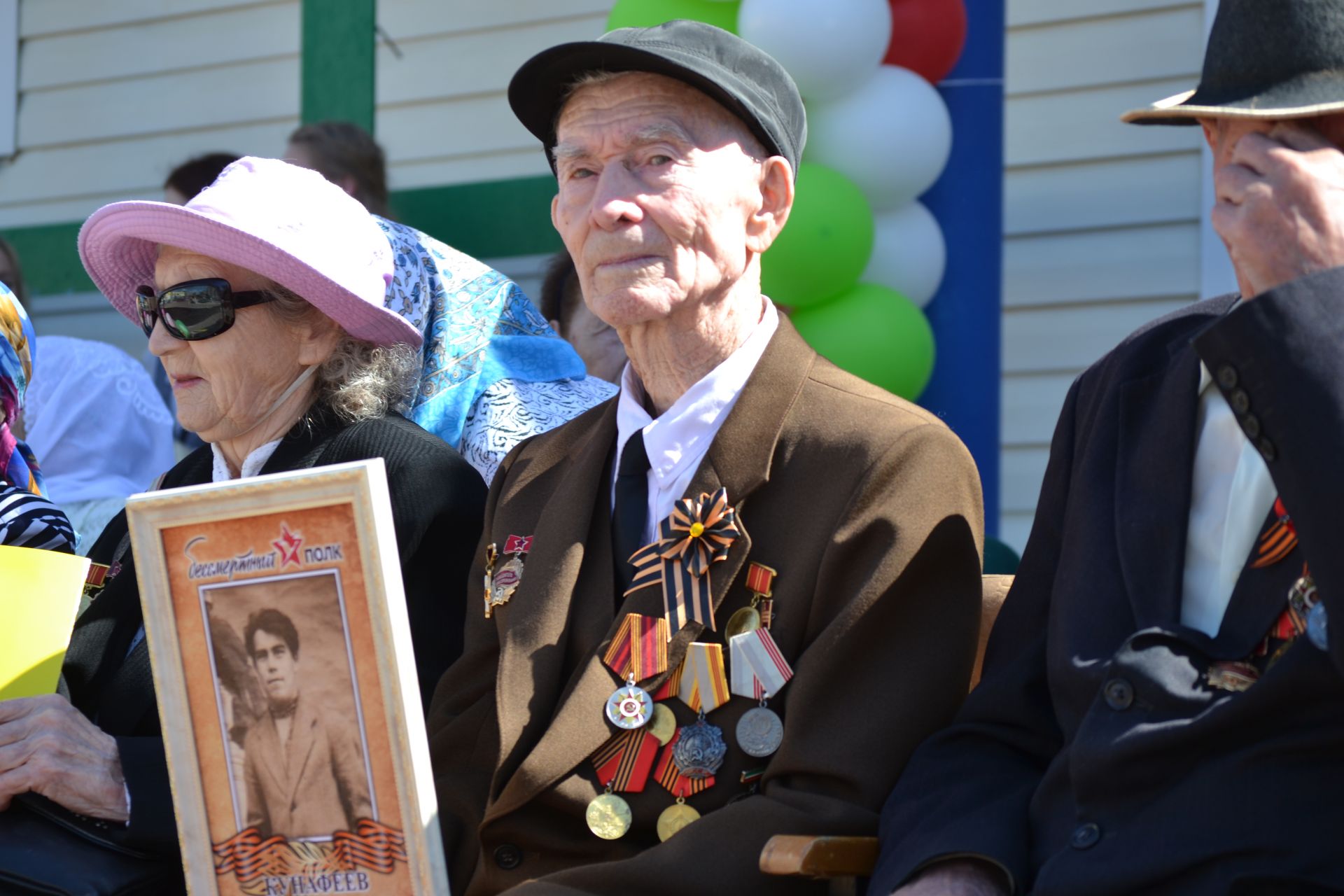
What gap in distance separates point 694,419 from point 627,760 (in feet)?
1.95

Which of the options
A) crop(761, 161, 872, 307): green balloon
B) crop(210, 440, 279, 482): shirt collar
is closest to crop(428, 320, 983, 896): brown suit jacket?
crop(210, 440, 279, 482): shirt collar

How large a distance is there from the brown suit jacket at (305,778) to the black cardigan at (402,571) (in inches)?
24.3

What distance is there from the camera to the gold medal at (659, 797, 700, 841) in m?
2.47

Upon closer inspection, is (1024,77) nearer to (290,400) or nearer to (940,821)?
(290,400)

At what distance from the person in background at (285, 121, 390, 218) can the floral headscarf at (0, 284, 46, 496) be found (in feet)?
5.22

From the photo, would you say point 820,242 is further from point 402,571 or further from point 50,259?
point 50,259

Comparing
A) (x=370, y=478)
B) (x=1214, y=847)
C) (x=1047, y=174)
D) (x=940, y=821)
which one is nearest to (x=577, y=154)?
(x=370, y=478)

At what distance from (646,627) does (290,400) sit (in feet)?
3.87

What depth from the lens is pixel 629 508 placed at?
2785mm

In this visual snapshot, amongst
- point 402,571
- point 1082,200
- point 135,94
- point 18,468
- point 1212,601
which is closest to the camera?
point 1212,601

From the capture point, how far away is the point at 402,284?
141 inches

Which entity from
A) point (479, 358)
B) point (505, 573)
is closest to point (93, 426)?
point (479, 358)

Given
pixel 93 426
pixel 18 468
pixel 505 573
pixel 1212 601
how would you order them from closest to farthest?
1. pixel 1212 601
2. pixel 505 573
3. pixel 18 468
4. pixel 93 426

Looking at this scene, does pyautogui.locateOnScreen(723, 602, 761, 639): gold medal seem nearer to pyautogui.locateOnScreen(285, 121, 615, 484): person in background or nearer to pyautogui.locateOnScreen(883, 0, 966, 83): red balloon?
pyautogui.locateOnScreen(285, 121, 615, 484): person in background
